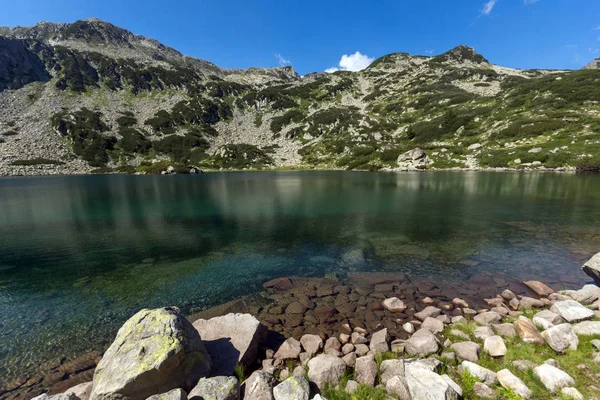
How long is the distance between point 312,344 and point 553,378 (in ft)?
21.8

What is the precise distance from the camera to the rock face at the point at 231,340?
9086mm

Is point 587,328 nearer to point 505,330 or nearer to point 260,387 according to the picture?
point 505,330

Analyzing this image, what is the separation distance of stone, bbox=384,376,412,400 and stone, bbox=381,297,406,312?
5.72 metres

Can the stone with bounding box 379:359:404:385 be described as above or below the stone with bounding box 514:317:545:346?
below

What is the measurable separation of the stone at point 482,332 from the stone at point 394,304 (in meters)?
3.32

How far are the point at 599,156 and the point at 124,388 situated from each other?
11664cm

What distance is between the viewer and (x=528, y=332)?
358 inches

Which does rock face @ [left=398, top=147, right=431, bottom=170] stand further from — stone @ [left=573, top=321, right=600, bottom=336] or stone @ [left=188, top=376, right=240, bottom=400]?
stone @ [left=188, top=376, right=240, bottom=400]

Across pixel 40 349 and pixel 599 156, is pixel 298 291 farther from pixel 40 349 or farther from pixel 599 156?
pixel 599 156

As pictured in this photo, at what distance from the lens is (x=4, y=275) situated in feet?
59.3

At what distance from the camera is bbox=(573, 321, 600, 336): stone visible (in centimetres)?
863

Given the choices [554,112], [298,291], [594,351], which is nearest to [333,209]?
[298,291]

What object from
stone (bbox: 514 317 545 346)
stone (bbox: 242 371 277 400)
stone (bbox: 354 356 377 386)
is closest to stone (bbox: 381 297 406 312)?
stone (bbox: 514 317 545 346)

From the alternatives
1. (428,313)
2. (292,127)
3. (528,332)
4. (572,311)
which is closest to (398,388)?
(528,332)
